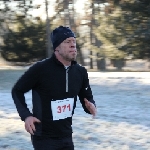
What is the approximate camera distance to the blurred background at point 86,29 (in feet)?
76.0

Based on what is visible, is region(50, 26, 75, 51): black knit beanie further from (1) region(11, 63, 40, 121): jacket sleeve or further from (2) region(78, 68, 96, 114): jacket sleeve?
(2) region(78, 68, 96, 114): jacket sleeve

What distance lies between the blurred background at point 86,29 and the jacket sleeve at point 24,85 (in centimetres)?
1893

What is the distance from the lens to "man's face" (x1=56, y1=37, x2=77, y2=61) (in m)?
3.24

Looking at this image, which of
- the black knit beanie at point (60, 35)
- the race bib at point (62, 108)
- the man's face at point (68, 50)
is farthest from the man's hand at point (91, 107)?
the black knit beanie at point (60, 35)

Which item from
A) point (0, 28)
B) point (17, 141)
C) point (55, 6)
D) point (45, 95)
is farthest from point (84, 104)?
point (55, 6)

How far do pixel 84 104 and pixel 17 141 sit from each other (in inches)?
107

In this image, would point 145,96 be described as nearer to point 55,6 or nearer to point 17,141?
point 17,141

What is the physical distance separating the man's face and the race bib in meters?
0.39

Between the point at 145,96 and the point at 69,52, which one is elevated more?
the point at 69,52

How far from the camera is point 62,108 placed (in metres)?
3.36

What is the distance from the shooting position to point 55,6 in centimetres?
3766

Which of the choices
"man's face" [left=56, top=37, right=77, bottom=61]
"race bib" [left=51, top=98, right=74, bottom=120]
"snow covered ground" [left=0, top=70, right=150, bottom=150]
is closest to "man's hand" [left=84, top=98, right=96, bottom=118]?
"race bib" [left=51, top=98, right=74, bottom=120]

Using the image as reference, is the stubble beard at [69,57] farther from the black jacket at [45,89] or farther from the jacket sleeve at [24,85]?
the jacket sleeve at [24,85]

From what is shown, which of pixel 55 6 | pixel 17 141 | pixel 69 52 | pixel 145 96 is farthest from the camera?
pixel 55 6
